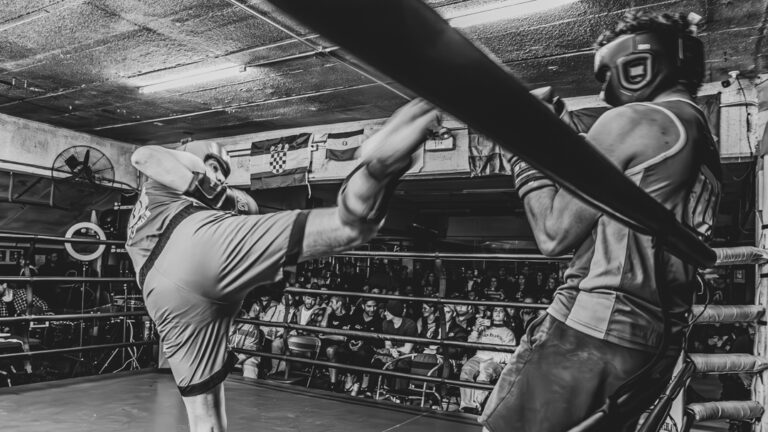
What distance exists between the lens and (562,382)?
40.9 inches

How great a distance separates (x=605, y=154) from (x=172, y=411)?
3.28m

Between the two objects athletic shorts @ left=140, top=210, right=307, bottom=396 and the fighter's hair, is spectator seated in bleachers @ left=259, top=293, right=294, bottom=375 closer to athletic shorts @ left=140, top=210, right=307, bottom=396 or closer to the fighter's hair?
athletic shorts @ left=140, top=210, right=307, bottom=396

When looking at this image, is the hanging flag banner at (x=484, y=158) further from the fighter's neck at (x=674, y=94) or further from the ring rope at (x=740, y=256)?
the fighter's neck at (x=674, y=94)

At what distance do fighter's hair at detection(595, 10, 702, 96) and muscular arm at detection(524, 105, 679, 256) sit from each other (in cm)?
23

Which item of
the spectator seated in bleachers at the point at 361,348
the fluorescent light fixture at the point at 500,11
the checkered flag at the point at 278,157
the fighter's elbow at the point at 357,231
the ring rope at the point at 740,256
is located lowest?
the spectator seated in bleachers at the point at 361,348

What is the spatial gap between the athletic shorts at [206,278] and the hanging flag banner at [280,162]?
5.84 m

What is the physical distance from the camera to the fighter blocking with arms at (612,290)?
1.03 metres

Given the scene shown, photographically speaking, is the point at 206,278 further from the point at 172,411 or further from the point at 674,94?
the point at 172,411

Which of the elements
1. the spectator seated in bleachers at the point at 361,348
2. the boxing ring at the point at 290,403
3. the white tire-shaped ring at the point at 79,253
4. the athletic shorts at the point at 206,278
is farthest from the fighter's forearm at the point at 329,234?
the white tire-shaped ring at the point at 79,253

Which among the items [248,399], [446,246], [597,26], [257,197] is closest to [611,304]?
[248,399]

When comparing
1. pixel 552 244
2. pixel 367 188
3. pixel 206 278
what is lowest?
pixel 206 278

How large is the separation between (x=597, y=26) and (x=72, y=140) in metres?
8.19

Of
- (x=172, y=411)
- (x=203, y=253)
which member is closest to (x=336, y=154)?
(x=172, y=411)

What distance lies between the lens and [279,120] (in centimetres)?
798
